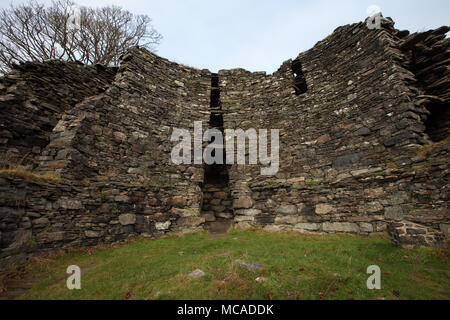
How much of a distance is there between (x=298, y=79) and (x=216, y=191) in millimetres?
7200

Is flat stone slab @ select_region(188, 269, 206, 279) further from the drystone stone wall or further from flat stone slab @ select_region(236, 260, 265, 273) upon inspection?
the drystone stone wall

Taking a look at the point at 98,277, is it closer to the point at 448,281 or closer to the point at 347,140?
the point at 448,281

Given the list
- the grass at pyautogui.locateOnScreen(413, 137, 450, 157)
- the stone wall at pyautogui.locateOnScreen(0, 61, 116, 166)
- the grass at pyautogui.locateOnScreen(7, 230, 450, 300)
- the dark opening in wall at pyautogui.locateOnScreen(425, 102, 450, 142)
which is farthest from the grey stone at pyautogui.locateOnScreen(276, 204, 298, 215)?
the stone wall at pyautogui.locateOnScreen(0, 61, 116, 166)

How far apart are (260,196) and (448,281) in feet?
19.8

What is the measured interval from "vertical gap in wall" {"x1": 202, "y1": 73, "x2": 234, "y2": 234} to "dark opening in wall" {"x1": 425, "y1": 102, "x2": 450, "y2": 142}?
8135 mm

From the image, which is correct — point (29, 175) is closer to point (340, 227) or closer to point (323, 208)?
point (323, 208)

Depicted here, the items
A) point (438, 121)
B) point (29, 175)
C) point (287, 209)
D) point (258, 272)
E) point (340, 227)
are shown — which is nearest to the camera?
point (258, 272)

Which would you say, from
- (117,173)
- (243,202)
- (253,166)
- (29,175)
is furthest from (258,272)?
(29,175)

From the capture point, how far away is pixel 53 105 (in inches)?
314

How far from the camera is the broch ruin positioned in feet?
18.9

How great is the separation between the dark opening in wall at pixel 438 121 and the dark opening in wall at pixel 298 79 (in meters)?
4.87

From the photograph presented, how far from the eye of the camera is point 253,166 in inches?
389
